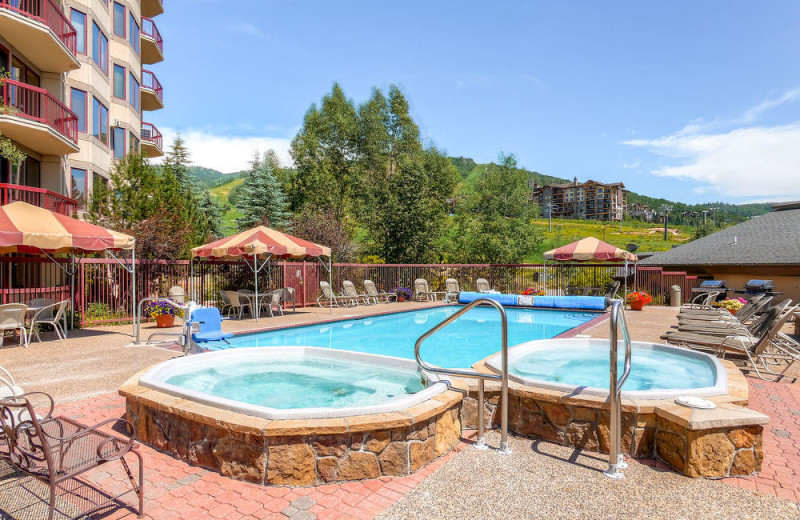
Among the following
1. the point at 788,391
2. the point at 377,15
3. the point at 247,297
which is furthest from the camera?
the point at 377,15

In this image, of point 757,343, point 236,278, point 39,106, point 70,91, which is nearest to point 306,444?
point 757,343

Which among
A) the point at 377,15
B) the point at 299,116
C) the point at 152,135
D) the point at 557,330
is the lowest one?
the point at 557,330

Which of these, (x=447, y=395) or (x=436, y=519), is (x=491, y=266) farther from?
(x=436, y=519)

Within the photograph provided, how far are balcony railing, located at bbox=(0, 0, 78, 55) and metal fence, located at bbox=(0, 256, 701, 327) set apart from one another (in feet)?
22.4

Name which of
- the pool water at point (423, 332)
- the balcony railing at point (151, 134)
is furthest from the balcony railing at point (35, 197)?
the balcony railing at point (151, 134)

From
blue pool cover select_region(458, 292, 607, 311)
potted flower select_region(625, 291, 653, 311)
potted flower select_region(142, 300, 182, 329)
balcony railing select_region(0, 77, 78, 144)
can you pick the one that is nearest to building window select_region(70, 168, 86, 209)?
balcony railing select_region(0, 77, 78, 144)

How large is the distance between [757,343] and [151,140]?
1006 inches

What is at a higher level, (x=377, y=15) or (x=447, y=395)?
(x=377, y=15)

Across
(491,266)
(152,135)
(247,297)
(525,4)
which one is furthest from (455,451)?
(152,135)

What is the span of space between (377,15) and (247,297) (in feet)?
33.3

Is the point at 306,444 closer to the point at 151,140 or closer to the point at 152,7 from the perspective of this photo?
the point at 151,140

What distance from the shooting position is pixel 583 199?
135625 millimetres

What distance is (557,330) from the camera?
458 inches

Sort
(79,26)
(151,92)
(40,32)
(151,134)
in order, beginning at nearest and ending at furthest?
(40,32)
(79,26)
(151,92)
(151,134)
